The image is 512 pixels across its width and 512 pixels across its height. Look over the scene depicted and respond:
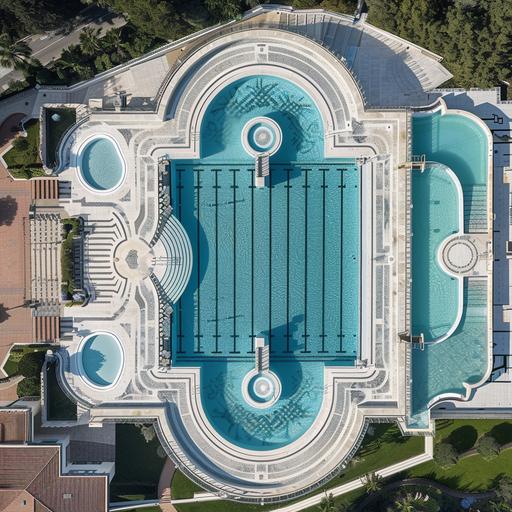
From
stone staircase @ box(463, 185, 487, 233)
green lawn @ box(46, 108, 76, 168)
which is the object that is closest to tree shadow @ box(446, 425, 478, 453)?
stone staircase @ box(463, 185, 487, 233)

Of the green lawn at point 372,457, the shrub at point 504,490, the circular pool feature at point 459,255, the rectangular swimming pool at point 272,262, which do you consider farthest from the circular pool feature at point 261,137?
the shrub at point 504,490

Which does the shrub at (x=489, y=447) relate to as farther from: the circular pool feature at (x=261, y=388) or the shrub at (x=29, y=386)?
the shrub at (x=29, y=386)

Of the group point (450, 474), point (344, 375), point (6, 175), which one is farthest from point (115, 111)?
point (450, 474)

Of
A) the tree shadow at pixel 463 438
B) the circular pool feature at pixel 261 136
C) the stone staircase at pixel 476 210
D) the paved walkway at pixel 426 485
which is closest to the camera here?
the circular pool feature at pixel 261 136

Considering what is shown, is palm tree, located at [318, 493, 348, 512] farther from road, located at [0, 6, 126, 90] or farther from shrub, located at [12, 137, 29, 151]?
road, located at [0, 6, 126, 90]

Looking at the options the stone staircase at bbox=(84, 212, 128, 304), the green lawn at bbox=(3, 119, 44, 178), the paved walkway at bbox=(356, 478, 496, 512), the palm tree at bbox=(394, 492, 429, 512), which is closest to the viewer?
the palm tree at bbox=(394, 492, 429, 512)

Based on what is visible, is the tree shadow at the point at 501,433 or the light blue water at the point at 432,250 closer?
the light blue water at the point at 432,250

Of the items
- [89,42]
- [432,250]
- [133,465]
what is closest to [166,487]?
[133,465]
